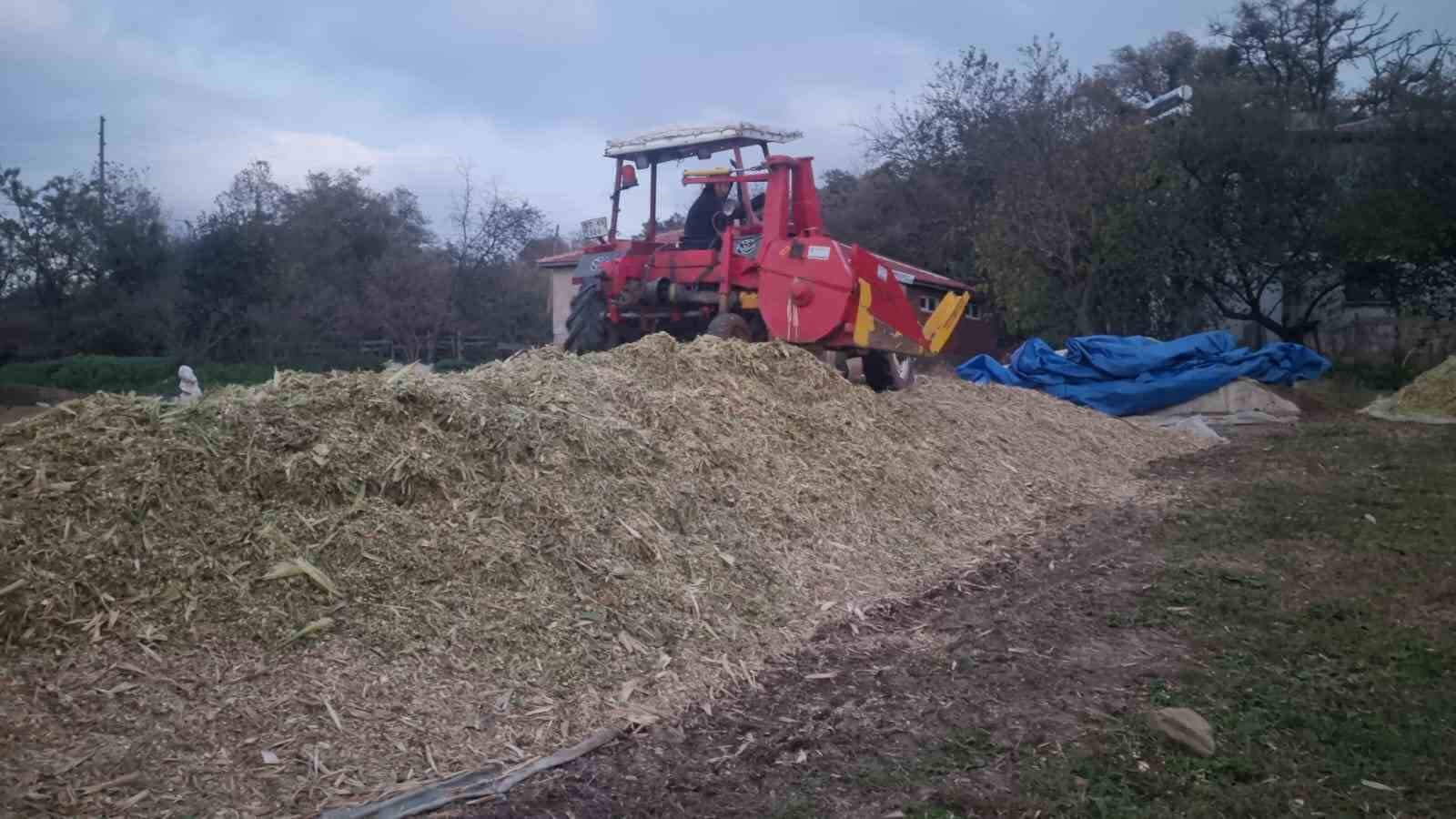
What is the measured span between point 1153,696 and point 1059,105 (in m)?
20.6

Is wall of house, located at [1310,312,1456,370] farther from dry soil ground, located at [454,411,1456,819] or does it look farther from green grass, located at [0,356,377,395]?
green grass, located at [0,356,377,395]

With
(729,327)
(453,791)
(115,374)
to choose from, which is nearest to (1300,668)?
(453,791)

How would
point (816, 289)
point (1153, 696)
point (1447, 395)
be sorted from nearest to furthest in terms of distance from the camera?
point (1153, 696) < point (816, 289) < point (1447, 395)

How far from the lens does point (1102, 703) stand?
406cm

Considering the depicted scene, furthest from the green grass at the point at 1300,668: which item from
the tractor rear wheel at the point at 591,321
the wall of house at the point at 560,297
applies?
the wall of house at the point at 560,297

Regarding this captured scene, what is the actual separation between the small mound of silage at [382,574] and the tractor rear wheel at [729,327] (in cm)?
286

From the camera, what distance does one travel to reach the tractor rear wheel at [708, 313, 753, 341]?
9.57 m

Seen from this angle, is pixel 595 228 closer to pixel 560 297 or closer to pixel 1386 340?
pixel 560 297

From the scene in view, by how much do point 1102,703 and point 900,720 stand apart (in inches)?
30.8

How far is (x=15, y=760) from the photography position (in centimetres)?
312

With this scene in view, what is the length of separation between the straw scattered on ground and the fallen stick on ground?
13.8 metres

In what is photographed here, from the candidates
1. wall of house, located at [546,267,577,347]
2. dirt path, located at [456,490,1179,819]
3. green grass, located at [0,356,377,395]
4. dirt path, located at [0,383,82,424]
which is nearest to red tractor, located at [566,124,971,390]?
dirt path, located at [456,490,1179,819]

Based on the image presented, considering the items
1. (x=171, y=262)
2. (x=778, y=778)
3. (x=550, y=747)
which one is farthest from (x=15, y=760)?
(x=171, y=262)

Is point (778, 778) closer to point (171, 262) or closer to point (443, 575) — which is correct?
point (443, 575)
